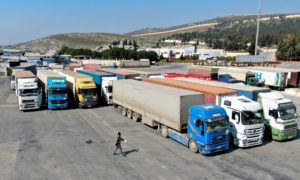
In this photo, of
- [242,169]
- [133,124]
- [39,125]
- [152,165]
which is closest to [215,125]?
[242,169]

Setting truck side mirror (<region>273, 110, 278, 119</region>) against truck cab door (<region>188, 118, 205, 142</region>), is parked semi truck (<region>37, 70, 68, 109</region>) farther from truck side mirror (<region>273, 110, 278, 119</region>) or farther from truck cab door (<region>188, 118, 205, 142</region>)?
truck side mirror (<region>273, 110, 278, 119</region>)

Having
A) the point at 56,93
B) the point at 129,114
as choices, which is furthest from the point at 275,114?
the point at 56,93

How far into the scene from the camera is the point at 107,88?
27.4 meters

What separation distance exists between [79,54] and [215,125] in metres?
131

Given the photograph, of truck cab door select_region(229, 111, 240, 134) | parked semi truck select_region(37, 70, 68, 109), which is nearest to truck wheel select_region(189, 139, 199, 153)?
truck cab door select_region(229, 111, 240, 134)

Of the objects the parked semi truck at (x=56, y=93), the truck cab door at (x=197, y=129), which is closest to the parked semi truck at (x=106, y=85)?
the parked semi truck at (x=56, y=93)

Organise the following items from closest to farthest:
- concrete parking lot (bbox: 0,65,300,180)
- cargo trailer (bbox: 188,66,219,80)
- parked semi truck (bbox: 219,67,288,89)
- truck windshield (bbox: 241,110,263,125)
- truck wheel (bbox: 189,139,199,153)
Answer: concrete parking lot (bbox: 0,65,300,180) < truck wheel (bbox: 189,139,199,153) < truck windshield (bbox: 241,110,263,125) < parked semi truck (bbox: 219,67,288,89) < cargo trailer (bbox: 188,66,219,80)

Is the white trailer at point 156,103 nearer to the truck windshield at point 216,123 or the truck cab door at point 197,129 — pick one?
the truck cab door at point 197,129

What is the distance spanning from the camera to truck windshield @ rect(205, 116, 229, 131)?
13.7 metres

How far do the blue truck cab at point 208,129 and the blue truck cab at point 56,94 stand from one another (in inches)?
608

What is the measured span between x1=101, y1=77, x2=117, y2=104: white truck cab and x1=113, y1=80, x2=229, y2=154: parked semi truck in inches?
231

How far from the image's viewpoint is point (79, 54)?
13562 cm

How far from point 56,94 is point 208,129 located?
1731cm

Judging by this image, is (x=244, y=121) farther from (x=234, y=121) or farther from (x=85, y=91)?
(x=85, y=91)
